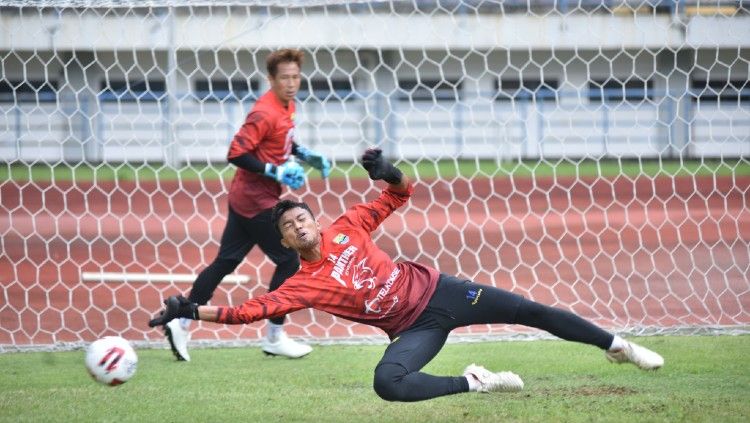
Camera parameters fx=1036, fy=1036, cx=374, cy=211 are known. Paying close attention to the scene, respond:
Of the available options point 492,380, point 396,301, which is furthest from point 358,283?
point 492,380

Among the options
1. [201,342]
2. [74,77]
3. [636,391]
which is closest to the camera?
[636,391]

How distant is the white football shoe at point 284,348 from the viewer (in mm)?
7129

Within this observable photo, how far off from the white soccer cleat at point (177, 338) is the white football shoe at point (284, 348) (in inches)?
21.5

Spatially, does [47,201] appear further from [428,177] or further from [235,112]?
[235,112]

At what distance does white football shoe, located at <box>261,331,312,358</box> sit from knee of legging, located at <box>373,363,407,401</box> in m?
2.16

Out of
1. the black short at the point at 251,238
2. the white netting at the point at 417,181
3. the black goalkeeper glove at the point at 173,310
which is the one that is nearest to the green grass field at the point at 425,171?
the white netting at the point at 417,181

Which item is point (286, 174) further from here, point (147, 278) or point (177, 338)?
point (147, 278)

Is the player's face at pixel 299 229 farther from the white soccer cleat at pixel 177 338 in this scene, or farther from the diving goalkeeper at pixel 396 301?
the white soccer cleat at pixel 177 338

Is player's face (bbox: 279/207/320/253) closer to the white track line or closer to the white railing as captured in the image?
the white track line

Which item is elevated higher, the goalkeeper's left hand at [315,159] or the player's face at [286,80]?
the player's face at [286,80]

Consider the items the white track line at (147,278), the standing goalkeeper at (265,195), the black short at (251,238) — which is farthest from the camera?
the white track line at (147,278)

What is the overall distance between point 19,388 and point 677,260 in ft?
22.8

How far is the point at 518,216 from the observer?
14555 millimetres

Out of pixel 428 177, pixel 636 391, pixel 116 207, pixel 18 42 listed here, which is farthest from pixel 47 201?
pixel 636 391
